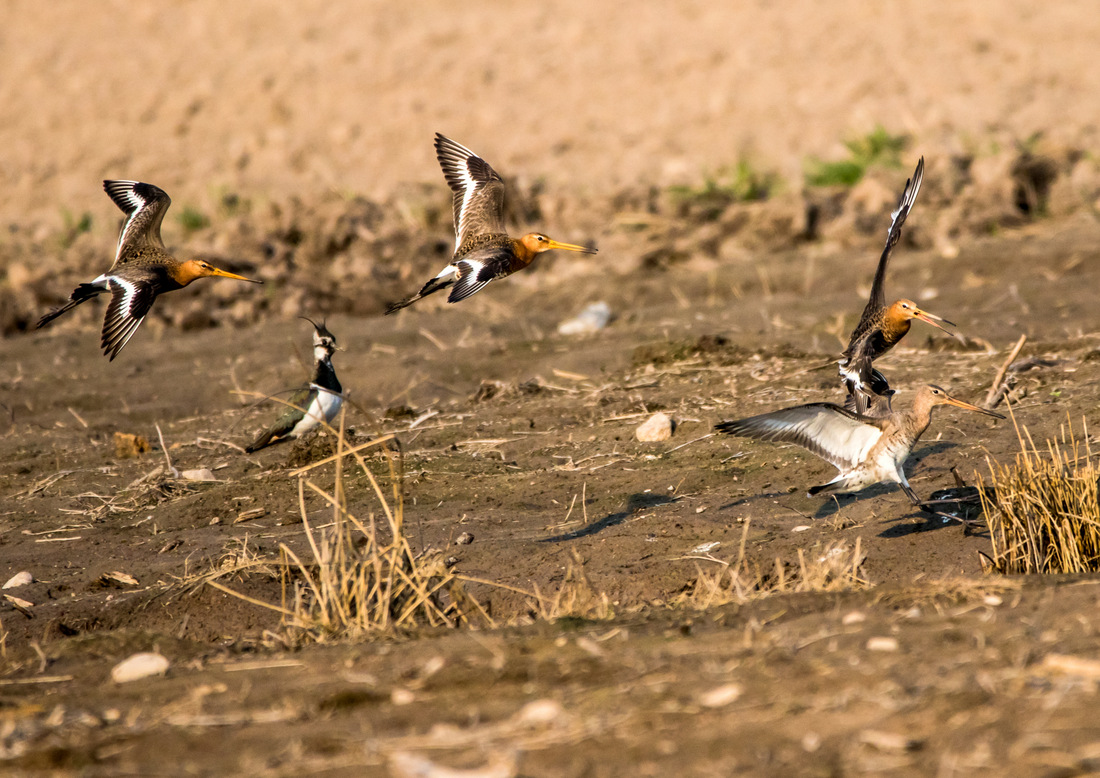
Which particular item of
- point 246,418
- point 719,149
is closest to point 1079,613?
point 246,418

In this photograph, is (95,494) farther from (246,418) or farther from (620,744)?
(620,744)

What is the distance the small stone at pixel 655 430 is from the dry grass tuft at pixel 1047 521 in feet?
7.12

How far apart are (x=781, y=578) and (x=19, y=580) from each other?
10.5 ft

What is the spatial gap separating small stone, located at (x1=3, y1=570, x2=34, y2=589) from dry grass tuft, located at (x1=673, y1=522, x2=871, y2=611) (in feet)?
9.07

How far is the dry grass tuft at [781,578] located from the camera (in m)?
4.23

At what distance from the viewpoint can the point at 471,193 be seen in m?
7.90

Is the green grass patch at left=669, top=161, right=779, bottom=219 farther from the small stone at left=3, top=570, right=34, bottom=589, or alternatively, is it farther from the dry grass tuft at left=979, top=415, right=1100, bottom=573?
the small stone at left=3, top=570, right=34, bottom=589

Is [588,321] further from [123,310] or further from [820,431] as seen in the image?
[820,431]

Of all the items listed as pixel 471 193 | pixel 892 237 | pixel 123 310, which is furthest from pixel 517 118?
pixel 892 237

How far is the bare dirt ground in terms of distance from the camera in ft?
10.3

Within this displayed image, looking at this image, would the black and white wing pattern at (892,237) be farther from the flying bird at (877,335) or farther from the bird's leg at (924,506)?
the bird's leg at (924,506)

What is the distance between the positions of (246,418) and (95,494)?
1.46m

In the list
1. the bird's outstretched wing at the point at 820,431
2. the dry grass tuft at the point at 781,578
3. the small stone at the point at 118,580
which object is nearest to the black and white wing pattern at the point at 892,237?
the bird's outstretched wing at the point at 820,431

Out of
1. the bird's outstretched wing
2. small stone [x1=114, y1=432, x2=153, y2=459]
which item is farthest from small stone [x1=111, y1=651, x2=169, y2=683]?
small stone [x1=114, y1=432, x2=153, y2=459]
